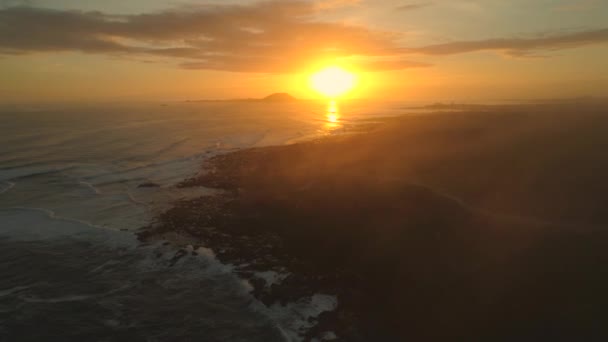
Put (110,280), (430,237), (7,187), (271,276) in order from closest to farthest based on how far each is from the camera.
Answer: (271,276) < (110,280) < (430,237) < (7,187)

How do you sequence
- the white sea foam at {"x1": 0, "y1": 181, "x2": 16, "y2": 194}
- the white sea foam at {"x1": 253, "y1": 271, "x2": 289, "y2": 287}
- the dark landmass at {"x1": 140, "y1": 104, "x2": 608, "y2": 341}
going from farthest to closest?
the white sea foam at {"x1": 0, "y1": 181, "x2": 16, "y2": 194} → the white sea foam at {"x1": 253, "y1": 271, "x2": 289, "y2": 287} → the dark landmass at {"x1": 140, "y1": 104, "x2": 608, "y2": 341}

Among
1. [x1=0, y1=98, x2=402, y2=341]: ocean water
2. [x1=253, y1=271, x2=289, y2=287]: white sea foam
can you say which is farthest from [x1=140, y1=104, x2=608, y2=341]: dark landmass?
[x1=0, y1=98, x2=402, y2=341]: ocean water

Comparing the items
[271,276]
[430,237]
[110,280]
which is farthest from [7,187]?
[430,237]

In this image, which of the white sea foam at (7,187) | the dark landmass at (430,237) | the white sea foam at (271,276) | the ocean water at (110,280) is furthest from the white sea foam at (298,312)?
the white sea foam at (7,187)

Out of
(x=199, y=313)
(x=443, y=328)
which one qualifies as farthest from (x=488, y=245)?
(x=199, y=313)

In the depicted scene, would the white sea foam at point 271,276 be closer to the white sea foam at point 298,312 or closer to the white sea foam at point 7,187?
the white sea foam at point 298,312

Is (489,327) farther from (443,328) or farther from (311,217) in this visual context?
(311,217)

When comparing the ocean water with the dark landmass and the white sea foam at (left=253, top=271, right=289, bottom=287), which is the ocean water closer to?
the white sea foam at (left=253, top=271, right=289, bottom=287)

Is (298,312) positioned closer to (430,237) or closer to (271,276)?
(271,276)
